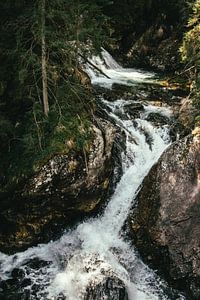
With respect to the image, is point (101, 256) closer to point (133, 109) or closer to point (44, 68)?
point (44, 68)

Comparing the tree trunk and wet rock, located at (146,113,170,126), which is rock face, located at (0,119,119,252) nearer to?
the tree trunk

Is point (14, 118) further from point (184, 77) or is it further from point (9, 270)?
point (184, 77)

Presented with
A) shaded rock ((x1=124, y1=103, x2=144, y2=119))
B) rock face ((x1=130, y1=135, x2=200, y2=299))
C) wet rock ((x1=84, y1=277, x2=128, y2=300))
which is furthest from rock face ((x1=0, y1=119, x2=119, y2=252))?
shaded rock ((x1=124, y1=103, x2=144, y2=119))

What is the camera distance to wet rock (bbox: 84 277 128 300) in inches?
464

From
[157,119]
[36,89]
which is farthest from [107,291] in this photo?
[157,119]

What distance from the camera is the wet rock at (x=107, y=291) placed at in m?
11.8

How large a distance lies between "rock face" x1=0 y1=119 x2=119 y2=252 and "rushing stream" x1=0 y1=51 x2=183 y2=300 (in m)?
0.45

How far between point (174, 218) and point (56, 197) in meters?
3.74

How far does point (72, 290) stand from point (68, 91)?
21.6ft

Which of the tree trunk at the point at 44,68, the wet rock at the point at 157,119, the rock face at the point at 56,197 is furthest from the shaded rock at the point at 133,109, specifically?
the tree trunk at the point at 44,68

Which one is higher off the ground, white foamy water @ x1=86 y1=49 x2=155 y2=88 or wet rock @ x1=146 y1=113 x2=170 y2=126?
white foamy water @ x1=86 y1=49 x2=155 y2=88

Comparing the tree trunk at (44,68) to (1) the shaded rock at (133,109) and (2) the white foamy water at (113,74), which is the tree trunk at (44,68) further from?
(2) the white foamy water at (113,74)

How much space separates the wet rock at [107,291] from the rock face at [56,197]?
2755 mm

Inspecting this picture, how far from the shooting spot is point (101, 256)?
42.8ft
